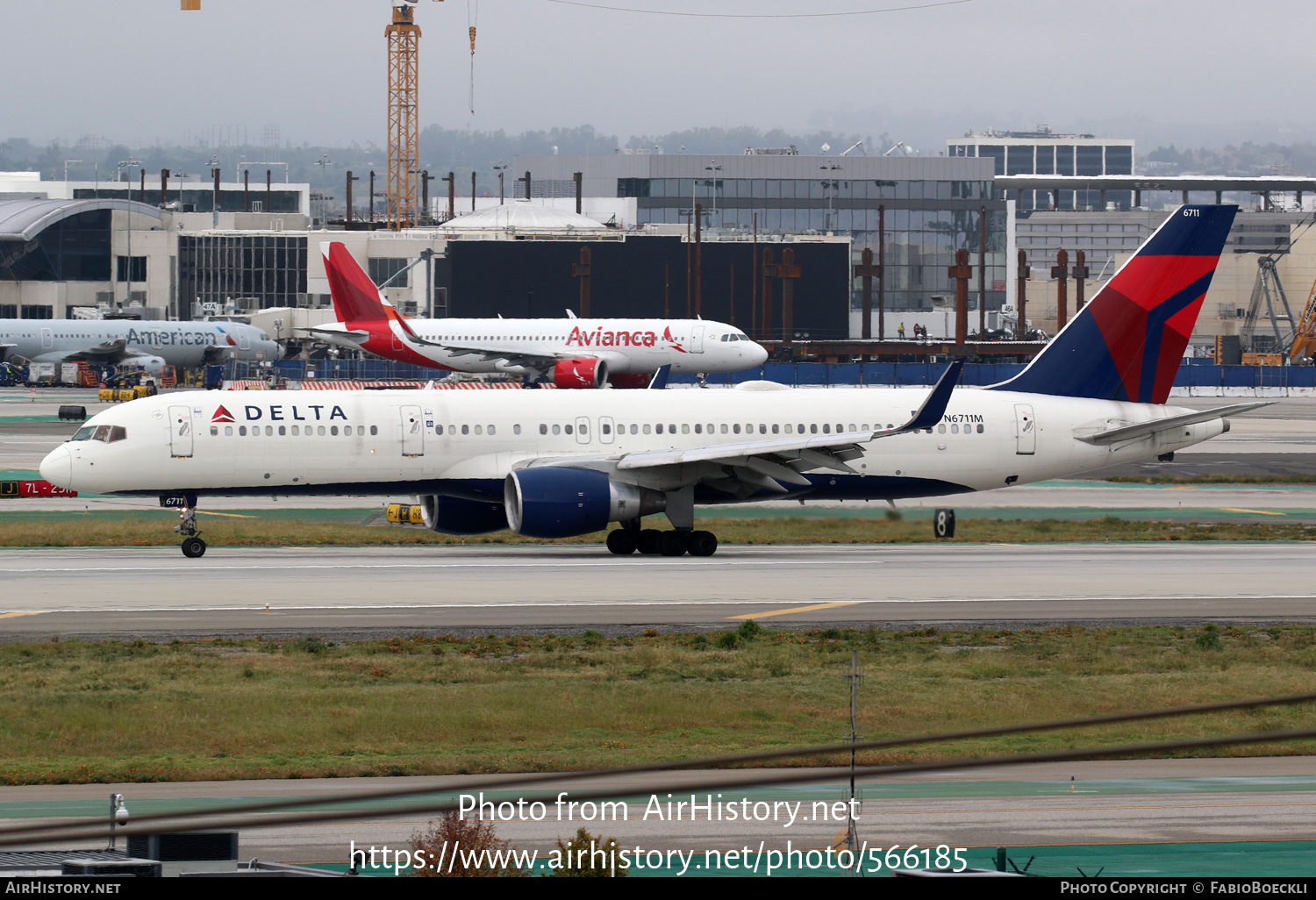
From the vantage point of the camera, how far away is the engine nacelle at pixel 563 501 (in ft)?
116

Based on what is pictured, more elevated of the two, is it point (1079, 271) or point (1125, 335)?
point (1079, 271)

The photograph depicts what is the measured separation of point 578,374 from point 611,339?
264 inches

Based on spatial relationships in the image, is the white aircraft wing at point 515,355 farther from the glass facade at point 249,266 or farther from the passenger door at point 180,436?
→ the glass facade at point 249,266

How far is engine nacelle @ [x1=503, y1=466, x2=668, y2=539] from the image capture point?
35250 mm

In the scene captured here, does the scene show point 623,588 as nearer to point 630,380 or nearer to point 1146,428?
point 1146,428

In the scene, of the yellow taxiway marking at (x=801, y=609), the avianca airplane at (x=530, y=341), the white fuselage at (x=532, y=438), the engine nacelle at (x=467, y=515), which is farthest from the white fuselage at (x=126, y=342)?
the yellow taxiway marking at (x=801, y=609)

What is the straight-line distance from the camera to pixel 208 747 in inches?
751

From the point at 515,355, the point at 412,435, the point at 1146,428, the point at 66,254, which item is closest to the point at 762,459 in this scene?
the point at 412,435

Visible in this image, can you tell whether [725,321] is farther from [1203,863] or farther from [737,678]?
[1203,863]

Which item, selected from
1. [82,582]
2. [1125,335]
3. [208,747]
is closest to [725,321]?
[1125,335]

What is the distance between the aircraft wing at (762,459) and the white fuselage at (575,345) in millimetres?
56600

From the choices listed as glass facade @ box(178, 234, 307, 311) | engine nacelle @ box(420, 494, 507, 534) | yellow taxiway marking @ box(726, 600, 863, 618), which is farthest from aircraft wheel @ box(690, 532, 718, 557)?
glass facade @ box(178, 234, 307, 311)

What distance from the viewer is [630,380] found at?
323 ft

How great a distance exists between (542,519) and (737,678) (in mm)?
12696
